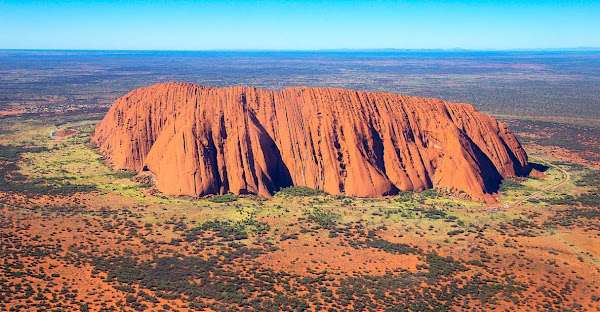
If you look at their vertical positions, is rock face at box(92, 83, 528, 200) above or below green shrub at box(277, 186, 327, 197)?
above

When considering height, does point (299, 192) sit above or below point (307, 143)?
below

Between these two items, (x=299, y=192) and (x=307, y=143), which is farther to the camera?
(x=307, y=143)

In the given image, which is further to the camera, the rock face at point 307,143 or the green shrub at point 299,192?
the rock face at point 307,143

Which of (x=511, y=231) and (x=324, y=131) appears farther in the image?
(x=324, y=131)

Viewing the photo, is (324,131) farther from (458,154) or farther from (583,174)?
(583,174)

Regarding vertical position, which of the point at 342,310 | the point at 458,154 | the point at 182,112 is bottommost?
the point at 342,310

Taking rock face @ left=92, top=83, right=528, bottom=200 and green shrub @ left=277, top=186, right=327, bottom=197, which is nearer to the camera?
green shrub @ left=277, top=186, right=327, bottom=197

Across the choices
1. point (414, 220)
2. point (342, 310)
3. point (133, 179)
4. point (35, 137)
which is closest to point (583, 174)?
point (414, 220)

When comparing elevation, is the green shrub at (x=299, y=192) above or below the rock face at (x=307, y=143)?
below
